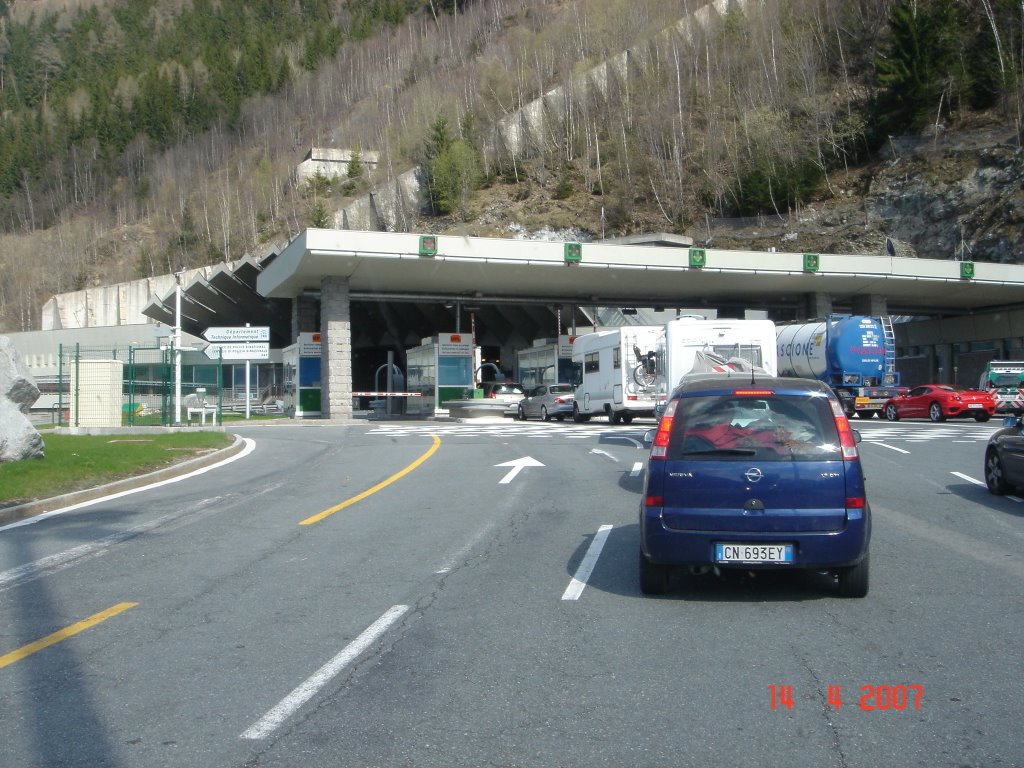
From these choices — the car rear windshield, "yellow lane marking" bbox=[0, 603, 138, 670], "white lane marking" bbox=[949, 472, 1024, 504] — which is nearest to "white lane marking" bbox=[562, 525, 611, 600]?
the car rear windshield

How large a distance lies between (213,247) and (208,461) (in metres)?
79.9

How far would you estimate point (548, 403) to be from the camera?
124ft

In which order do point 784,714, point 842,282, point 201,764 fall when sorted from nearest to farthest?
1. point 201,764
2. point 784,714
3. point 842,282

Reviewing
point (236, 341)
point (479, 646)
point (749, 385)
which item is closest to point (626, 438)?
point (749, 385)

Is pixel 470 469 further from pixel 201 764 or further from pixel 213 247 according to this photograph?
pixel 213 247

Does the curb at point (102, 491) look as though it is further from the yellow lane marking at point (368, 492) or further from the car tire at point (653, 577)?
the car tire at point (653, 577)

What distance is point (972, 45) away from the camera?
63.2 m

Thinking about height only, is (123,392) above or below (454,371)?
below

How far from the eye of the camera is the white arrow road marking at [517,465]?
15423 millimetres

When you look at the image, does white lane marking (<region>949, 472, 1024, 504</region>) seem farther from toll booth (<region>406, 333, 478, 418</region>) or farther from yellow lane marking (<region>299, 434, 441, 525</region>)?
toll booth (<region>406, 333, 478, 418</region>)

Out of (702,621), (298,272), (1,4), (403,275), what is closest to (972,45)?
(403,275)

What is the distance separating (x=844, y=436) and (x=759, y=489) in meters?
0.81

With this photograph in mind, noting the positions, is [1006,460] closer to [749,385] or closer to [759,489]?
[749,385]

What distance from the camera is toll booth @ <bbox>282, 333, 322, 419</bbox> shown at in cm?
4038
